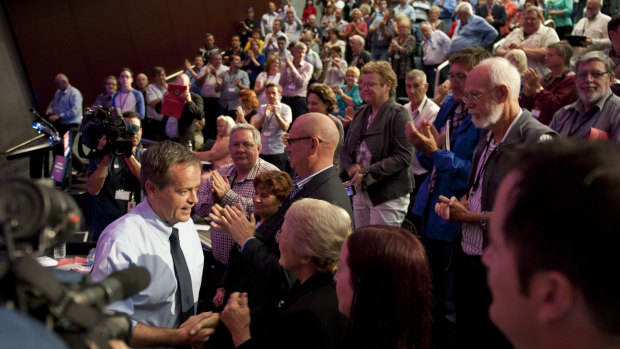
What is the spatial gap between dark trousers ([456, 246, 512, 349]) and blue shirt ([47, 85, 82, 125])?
8529 mm

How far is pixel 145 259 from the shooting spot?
2203 millimetres

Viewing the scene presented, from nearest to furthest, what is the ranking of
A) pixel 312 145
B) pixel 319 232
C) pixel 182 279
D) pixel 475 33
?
pixel 319 232
pixel 182 279
pixel 312 145
pixel 475 33

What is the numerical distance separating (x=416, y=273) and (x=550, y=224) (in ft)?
3.17

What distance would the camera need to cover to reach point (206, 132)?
10.1 m

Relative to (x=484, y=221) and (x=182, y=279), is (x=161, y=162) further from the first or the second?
(x=484, y=221)

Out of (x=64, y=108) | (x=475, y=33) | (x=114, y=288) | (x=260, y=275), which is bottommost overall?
(x=64, y=108)

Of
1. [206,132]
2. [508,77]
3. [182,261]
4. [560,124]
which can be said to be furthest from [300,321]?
[206,132]

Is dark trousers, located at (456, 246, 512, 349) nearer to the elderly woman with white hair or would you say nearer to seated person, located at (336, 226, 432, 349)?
the elderly woman with white hair

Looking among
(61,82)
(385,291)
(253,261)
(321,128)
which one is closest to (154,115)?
(61,82)

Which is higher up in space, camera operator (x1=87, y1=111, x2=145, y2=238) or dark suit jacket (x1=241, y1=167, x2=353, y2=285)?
dark suit jacket (x1=241, y1=167, x2=353, y2=285)

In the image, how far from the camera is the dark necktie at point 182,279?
2.34 m

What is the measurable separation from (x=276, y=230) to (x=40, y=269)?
84.7 inches

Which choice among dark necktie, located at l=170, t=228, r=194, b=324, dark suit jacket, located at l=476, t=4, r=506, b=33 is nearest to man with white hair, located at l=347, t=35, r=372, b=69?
dark suit jacket, located at l=476, t=4, r=506, b=33

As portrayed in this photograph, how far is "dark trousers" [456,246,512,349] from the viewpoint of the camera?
2.86 m
